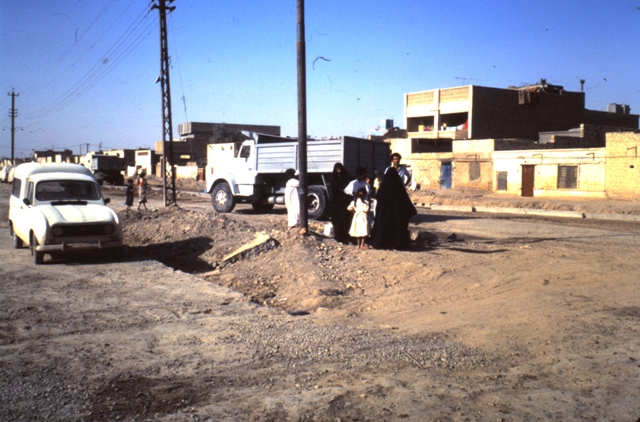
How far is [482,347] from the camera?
17.4ft

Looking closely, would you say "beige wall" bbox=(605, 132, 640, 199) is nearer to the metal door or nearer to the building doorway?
the building doorway

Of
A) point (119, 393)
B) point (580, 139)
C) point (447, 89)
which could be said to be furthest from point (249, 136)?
point (447, 89)

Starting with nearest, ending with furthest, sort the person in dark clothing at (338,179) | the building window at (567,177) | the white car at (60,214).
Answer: the white car at (60,214) < the person in dark clothing at (338,179) < the building window at (567,177)

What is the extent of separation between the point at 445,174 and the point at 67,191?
98.9ft

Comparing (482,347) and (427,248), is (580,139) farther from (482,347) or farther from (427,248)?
(482,347)

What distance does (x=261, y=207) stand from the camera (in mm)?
20938

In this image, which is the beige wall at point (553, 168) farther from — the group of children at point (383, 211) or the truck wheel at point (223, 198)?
the group of children at point (383, 211)

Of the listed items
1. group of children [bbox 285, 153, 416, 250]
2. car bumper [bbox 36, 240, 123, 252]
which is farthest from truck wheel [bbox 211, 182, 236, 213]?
group of children [bbox 285, 153, 416, 250]

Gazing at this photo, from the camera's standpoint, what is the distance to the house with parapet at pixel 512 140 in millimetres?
30312

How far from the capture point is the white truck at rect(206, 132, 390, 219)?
16.9 metres

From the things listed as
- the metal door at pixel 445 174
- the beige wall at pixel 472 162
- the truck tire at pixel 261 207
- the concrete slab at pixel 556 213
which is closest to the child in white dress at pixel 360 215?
the truck tire at pixel 261 207

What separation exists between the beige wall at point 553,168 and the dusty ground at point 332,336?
20395 millimetres

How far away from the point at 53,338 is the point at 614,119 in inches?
2179

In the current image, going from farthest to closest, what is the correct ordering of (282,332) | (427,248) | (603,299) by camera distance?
(427,248)
(603,299)
(282,332)
